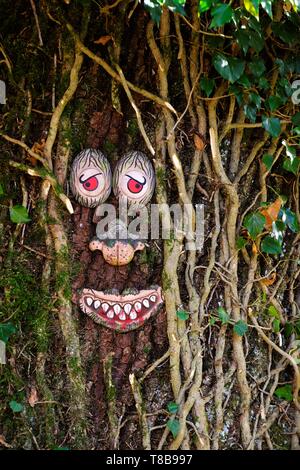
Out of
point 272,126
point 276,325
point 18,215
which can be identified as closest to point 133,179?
point 18,215

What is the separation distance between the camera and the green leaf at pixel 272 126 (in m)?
2.16

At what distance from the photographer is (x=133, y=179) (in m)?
2.12

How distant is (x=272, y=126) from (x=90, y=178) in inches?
24.8

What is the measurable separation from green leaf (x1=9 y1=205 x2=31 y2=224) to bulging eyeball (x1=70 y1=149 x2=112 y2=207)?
0.17m

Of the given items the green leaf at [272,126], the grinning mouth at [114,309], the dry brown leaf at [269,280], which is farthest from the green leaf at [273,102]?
the grinning mouth at [114,309]

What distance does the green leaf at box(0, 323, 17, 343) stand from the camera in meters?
2.01

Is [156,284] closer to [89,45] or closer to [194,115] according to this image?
[194,115]

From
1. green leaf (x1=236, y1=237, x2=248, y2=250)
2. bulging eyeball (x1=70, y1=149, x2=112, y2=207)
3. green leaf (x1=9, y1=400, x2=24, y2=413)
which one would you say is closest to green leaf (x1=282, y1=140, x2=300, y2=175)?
green leaf (x1=236, y1=237, x2=248, y2=250)

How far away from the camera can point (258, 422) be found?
7.15ft

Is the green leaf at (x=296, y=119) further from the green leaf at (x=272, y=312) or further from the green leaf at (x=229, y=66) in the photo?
the green leaf at (x=272, y=312)

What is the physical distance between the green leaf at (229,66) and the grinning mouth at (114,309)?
2.52ft

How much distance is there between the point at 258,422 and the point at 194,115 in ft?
3.47

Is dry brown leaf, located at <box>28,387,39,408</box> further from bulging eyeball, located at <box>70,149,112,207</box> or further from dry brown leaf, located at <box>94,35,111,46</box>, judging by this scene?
dry brown leaf, located at <box>94,35,111,46</box>

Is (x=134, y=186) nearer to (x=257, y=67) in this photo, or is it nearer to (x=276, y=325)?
(x=257, y=67)
